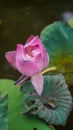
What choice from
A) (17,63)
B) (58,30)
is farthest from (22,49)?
(58,30)

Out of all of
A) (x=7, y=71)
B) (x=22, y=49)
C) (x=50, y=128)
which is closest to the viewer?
(x=22, y=49)

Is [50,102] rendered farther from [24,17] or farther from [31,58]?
[24,17]

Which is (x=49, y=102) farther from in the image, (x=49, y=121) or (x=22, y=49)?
(x=22, y=49)

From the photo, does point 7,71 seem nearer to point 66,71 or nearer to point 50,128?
Answer: point 66,71

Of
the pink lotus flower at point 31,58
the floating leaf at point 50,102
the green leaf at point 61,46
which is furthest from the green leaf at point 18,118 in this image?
the green leaf at point 61,46

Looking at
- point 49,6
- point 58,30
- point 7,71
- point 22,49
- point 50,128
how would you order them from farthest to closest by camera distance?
1. point 49,6
2. point 7,71
3. point 58,30
4. point 50,128
5. point 22,49

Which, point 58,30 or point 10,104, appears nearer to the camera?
point 10,104

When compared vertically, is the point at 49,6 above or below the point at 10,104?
above

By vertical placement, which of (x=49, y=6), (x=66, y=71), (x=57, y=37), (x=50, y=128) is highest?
(x=49, y=6)
